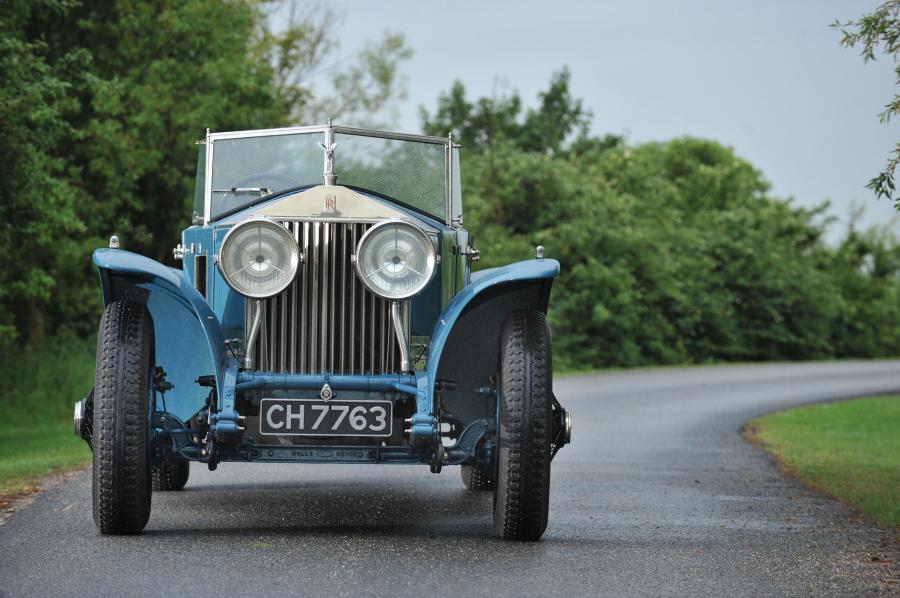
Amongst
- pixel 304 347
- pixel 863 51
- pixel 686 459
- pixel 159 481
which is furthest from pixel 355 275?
pixel 686 459

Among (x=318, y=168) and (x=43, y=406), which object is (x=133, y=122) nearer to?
(x=43, y=406)

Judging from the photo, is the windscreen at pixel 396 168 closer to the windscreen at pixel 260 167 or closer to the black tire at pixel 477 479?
the windscreen at pixel 260 167

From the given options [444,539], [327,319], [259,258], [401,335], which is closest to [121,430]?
[259,258]

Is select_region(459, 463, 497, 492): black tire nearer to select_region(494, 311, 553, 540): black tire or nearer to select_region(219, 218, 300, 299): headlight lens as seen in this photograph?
select_region(494, 311, 553, 540): black tire

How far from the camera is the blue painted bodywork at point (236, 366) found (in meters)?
6.80

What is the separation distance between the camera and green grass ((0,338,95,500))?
11539mm

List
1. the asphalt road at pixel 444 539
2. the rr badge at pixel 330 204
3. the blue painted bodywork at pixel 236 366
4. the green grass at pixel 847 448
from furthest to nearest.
Answer: the green grass at pixel 847 448
the rr badge at pixel 330 204
the blue painted bodywork at pixel 236 366
the asphalt road at pixel 444 539

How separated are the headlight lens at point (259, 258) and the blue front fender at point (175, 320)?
304mm

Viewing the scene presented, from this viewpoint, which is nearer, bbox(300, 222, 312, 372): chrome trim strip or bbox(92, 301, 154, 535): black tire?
bbox(92, 301, 154, 535): black tire

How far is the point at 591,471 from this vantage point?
11.1 meters

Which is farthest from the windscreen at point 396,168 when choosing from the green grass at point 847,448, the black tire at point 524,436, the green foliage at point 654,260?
the green foliage at point 654,260

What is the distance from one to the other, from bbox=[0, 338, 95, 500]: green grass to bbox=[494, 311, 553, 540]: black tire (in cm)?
476

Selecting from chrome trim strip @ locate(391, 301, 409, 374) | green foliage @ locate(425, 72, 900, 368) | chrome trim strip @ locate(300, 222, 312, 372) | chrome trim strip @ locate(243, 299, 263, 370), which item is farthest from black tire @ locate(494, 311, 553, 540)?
green foliage @ locate(425, 72, 900, 368)

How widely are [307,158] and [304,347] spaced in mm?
1553
